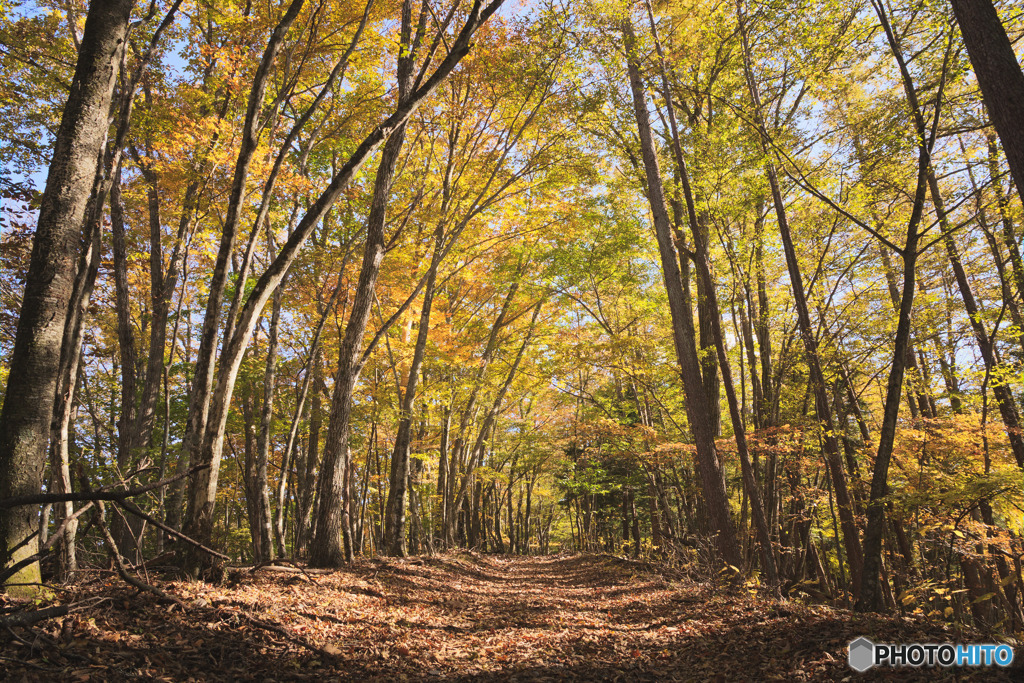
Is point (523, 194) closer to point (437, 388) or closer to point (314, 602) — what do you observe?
point (437, 388)

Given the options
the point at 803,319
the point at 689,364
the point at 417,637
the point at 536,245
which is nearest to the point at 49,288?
the point at 417,637

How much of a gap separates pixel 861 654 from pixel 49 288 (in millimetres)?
6281

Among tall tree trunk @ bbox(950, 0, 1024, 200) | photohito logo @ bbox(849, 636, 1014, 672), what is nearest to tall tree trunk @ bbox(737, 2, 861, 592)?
tall tree trunk @ bbox(950, 0, 1024, 200)

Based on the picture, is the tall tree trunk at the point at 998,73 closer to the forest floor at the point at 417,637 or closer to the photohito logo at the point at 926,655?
the photohito logo at the point at 926,655

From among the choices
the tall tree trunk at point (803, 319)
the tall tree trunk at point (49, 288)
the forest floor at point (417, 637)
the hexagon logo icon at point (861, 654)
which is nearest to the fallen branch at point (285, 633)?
the forest floor at point (417, 637)

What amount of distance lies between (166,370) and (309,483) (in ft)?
16.1

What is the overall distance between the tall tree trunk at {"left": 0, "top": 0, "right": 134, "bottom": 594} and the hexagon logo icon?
547 centimetres

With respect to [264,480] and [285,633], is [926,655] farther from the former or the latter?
[264,480]

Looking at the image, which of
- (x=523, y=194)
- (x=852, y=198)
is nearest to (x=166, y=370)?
(x=523, y=194)

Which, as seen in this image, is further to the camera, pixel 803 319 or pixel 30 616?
pixel 803 319

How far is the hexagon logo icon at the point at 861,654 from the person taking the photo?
3.53 meters

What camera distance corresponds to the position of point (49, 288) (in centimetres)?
326

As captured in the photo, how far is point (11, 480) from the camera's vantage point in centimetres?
298

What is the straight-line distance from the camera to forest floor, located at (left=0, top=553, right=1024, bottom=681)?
2.85 meters
